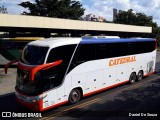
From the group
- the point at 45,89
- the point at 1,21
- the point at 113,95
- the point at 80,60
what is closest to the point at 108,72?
the point at 113,95

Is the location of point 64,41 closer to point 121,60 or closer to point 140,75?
point 121,60

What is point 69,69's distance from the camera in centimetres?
1241

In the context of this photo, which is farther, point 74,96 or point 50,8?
point 50,8

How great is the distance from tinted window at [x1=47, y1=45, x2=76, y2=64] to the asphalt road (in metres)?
2.63

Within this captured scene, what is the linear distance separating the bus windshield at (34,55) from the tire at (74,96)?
9.29 feet

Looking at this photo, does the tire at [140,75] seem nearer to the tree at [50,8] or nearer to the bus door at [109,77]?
the bus door at [109,77]

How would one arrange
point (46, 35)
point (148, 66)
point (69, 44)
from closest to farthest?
point (69, 44), point (148, 66), point (46, 35)

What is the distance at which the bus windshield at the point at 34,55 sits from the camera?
11.2 meters

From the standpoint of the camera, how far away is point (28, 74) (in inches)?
436

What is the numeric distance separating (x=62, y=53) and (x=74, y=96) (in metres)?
2.66

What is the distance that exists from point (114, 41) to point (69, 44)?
4164 millimetres

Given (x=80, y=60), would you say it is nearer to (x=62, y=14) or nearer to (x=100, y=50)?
(x=100, y=50)

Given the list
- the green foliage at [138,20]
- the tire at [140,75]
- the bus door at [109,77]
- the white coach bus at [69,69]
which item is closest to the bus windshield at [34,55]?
the white coach bus at [69,69]

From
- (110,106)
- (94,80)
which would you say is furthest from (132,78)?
(110,106)
